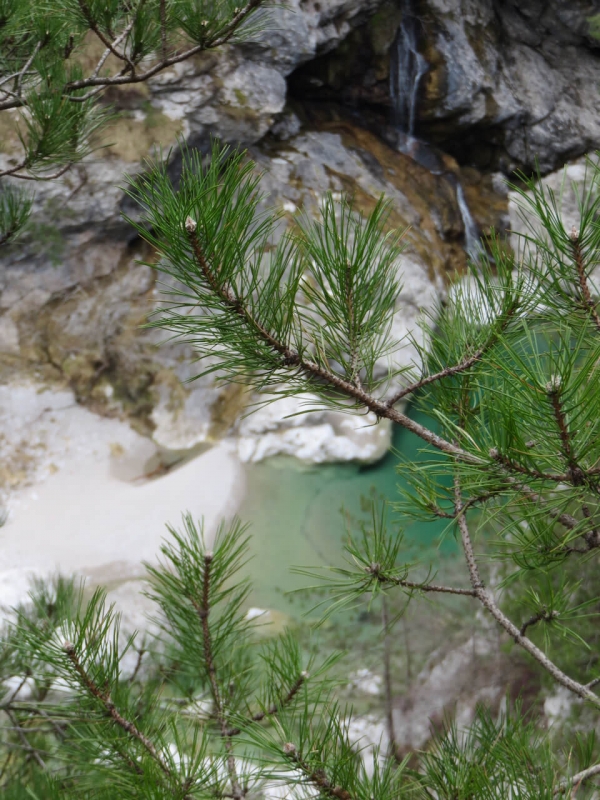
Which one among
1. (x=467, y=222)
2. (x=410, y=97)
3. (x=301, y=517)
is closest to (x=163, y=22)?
(x=301, y=517)

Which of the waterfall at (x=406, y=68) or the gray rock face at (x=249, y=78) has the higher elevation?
the waterfall at (x=406, y=68)

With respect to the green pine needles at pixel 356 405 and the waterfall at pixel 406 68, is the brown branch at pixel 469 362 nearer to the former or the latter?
the green pine needles at pixel 356 405

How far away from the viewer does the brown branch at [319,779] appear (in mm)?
408

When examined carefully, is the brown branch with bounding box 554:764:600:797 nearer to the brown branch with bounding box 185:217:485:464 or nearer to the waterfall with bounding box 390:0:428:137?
the brown branch with bounding box 185:217:485:464

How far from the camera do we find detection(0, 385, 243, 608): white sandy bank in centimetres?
250

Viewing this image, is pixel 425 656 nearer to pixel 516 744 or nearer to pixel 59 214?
pixel 516 744

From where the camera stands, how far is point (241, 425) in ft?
9.48

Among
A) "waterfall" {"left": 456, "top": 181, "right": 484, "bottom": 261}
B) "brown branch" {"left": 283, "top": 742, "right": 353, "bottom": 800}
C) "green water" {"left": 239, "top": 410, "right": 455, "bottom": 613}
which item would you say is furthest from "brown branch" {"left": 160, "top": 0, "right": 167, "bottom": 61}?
"waterfall" {"left": 456, "top": 181, "right": 484, "bottom": 261}

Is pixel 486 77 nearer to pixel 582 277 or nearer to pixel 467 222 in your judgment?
pixel 467 222

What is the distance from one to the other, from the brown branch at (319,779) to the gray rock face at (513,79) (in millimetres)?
4042

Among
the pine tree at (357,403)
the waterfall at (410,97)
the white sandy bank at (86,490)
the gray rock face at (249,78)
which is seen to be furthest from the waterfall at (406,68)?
the pine tree at (357,403)

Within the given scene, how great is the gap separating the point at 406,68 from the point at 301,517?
2.82m

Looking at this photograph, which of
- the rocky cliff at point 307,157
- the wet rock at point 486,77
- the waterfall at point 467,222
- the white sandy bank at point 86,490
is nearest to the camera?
the white sandy bank at point 86,490

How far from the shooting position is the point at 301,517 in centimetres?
266
